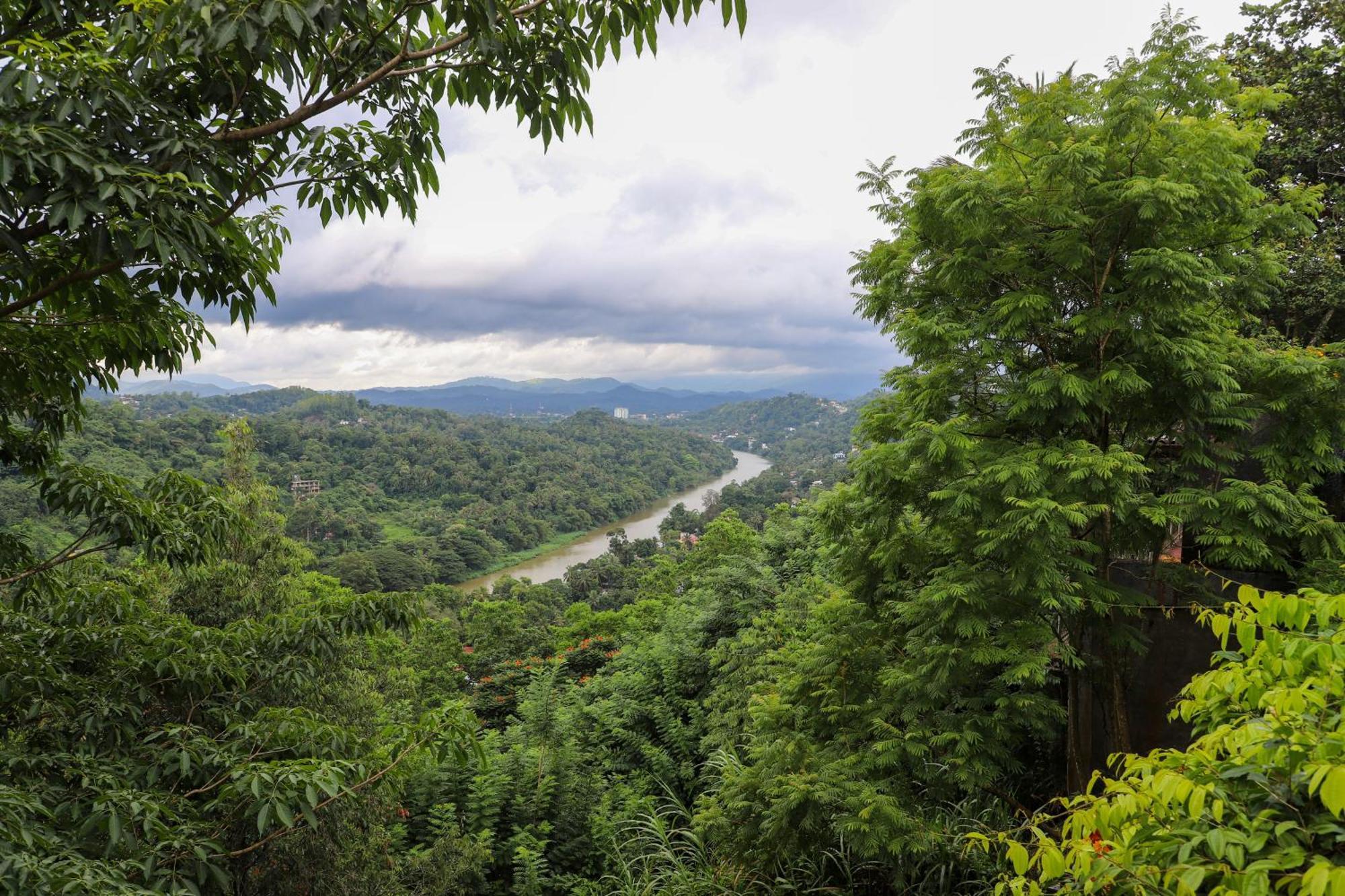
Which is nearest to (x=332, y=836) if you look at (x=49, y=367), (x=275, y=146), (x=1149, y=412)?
(x=49, y=367)

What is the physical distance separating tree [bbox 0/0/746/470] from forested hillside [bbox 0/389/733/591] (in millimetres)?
8250

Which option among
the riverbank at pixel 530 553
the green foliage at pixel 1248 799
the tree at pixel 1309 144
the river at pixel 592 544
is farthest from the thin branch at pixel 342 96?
the riverbank at pixel 530 553

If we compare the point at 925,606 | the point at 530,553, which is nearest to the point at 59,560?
the point at 925,606

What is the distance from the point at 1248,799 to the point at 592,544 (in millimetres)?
57473

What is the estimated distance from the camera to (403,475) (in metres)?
59.6

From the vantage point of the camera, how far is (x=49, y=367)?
2.22 metres

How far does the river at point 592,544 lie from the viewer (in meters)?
46.5

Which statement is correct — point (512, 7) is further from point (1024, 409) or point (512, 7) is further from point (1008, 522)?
Answer: point (1024, 409)

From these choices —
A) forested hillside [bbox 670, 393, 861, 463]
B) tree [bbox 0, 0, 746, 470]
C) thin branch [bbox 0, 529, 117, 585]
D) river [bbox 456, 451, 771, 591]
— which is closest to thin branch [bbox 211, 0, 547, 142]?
tree [bbox 0, 0, 746, 470]

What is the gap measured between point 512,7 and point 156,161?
1.09 metres

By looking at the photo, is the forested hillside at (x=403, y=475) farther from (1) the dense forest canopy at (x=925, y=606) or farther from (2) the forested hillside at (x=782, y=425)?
(2) the forested hillside at (x=782, y=425)

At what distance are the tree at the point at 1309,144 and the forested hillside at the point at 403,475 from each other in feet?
42.8

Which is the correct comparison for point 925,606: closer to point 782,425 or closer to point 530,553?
point 530,553

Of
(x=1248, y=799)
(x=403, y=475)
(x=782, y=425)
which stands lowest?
(x=782, y=425)
